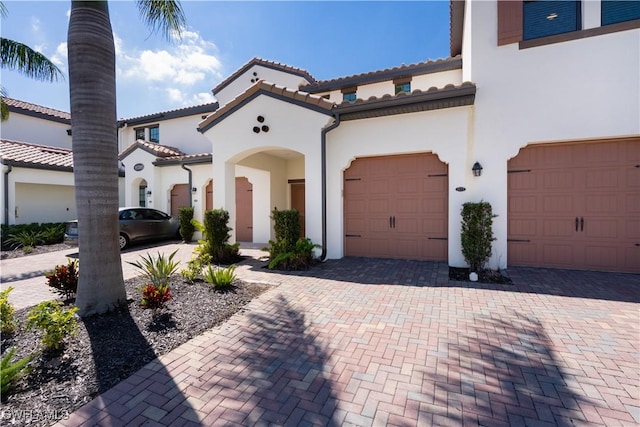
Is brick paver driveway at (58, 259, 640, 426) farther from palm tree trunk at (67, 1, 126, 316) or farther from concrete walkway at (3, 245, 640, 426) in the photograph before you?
palm tree trunk at (67, 1, 126, 316)

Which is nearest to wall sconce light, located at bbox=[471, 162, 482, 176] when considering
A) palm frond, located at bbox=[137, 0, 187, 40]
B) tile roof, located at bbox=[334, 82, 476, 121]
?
tile roof, located at bbox=[334, 82, 476, 121]

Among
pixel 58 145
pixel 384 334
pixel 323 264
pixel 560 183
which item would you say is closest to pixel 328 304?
pixel 384 334

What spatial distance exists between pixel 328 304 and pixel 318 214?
3.64 metres

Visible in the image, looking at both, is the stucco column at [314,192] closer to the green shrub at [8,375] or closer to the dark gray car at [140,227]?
the green shrub at [8,375]

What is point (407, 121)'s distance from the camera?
24.9 feet

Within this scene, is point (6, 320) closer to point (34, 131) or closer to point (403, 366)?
point (403, 366)

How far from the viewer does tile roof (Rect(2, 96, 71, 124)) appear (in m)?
16.1

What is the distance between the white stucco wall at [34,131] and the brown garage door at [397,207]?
64.3ft

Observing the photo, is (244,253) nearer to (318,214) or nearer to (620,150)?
(318,214)

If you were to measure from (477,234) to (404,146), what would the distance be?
2.86m

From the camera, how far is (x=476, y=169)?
22.9ft

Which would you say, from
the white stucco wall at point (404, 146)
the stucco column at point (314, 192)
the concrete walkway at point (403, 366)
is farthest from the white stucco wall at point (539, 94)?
the stucco column at point (314, 192)

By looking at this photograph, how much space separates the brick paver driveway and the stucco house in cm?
204

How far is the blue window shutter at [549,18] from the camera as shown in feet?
21.5
